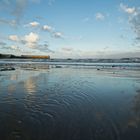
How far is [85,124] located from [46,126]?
1283mm

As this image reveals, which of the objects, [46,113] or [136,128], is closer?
[136,128]

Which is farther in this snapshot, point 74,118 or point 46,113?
point 46,113

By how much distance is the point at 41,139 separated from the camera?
475 cm

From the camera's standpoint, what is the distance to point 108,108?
25.4ft

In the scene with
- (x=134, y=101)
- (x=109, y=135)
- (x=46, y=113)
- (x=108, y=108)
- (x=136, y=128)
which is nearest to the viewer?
(x=109, y=135)

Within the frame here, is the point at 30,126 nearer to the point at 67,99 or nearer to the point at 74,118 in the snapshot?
the point at 74,118

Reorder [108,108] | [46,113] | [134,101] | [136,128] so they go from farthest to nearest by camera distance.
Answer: [134,101], [108,108], [46,113], [136,128]

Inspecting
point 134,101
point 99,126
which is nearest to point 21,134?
point 99,126

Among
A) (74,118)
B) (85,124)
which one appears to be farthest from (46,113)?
(85,124)

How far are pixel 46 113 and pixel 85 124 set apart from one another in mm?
1778

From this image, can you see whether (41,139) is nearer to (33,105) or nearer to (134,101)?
(33,105)

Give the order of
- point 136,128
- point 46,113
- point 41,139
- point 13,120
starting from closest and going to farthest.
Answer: point 41,139 → point 136,128 → point 13,120 → point 46,113

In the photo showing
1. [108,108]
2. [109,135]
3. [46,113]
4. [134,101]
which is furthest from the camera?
[134,101]

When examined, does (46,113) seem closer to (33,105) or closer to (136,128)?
(33,105)
